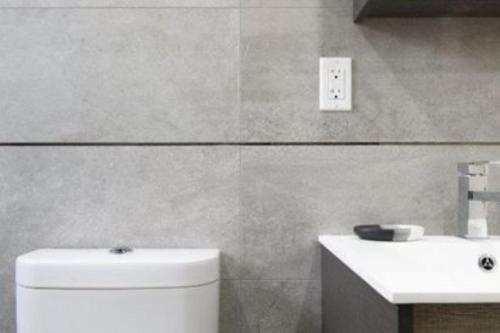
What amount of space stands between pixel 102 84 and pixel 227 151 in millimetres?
316

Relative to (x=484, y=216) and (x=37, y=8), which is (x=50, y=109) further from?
(x=484, y=216)

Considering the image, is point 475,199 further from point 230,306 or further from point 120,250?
point 120,250

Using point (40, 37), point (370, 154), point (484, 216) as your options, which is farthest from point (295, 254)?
point (40, 37)

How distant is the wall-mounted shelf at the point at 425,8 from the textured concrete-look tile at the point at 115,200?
0.41 m

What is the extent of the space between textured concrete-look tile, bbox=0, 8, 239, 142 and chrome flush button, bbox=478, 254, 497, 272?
1.82 feet

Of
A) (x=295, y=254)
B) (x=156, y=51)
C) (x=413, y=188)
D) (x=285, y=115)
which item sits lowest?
(x=295, y=254)

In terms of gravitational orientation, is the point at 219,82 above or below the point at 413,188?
above

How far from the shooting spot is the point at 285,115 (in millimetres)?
1099

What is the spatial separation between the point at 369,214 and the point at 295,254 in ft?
0.61

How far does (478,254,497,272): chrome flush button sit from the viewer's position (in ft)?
2.94

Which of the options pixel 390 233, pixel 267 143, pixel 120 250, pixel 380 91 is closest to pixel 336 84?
pixel 380 91

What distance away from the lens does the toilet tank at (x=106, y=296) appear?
3.04ft

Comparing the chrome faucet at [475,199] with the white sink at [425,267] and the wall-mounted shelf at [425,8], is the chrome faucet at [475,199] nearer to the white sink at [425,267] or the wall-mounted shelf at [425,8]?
the white sink at [425,267]

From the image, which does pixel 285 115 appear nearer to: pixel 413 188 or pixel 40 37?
pixel 413 188
